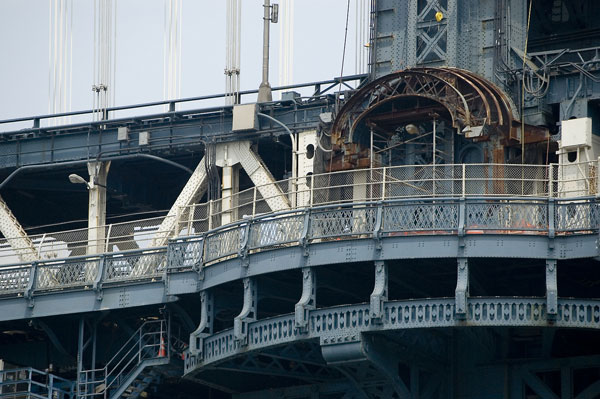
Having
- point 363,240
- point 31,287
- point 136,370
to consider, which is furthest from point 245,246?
point 31,287

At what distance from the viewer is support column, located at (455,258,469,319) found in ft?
196

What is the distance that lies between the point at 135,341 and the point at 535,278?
53.4 ft

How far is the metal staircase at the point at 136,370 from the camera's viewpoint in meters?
68.9

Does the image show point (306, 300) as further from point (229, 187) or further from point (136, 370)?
point (229, 187)

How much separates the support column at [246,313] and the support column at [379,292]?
457 centimetres

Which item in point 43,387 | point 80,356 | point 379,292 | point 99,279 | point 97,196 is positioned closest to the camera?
point 379,292

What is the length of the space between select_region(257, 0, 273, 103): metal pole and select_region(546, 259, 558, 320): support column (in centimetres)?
1746

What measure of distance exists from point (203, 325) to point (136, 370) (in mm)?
4813

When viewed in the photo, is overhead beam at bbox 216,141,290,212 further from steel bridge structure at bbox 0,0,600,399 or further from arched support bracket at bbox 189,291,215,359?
arched support bracket at bbox 189,291,215,359

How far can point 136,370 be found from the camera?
226ft

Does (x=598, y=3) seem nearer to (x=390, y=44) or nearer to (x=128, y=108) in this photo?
(x=390, y=44)

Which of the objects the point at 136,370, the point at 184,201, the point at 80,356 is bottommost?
the point at 136,370

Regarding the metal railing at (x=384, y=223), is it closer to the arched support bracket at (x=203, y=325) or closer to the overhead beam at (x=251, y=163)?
the arched support bracket at (x=203, y=325)

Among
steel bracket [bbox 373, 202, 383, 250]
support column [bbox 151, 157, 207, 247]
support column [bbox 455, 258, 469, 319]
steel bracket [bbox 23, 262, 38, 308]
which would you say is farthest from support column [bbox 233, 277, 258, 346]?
steel bracket [bbox 23, 262, 38, 308]
